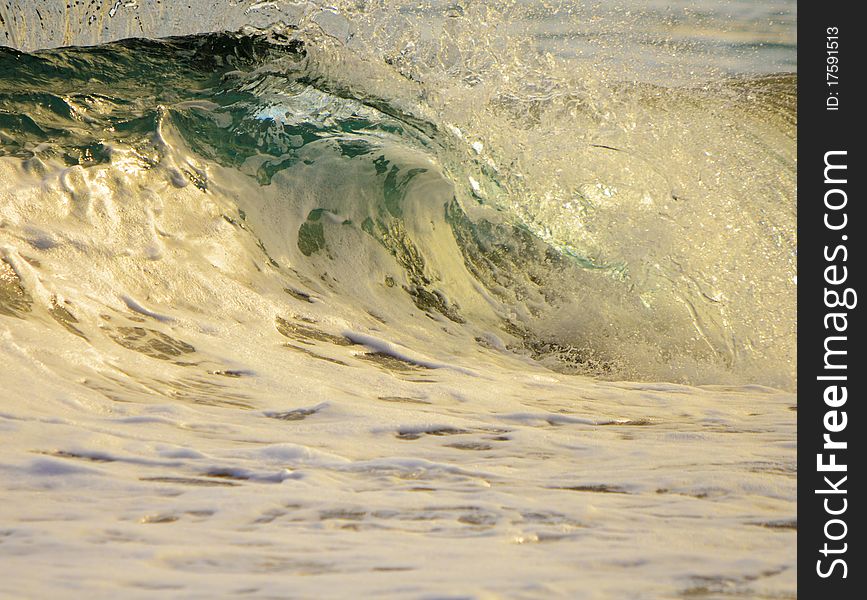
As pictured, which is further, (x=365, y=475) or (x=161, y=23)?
(x=161, y=23)

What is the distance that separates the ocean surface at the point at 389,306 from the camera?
2012 mm

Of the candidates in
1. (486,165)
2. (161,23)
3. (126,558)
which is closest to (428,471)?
(126,558)

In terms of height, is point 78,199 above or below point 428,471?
above

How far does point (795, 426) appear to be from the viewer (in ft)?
10.1

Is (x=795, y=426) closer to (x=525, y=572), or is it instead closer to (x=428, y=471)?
(x=428, y=471)

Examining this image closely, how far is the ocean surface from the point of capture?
79.2 inches

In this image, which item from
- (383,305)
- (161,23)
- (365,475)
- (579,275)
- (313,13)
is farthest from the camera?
(161,23)

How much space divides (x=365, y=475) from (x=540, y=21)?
413 centimetres

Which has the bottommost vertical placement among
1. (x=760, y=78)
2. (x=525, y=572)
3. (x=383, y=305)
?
(x=525, y=572)

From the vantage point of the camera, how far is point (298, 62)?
18.4 feet

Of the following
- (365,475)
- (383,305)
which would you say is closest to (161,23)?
(383,305)

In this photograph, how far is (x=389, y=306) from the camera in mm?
4469
